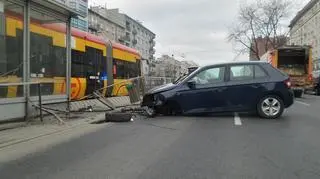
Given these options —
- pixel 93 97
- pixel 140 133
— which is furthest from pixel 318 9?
pixel 140 133

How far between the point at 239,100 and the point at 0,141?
6844 millimetres

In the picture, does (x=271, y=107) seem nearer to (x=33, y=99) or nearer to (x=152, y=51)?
(x=33, y=99)

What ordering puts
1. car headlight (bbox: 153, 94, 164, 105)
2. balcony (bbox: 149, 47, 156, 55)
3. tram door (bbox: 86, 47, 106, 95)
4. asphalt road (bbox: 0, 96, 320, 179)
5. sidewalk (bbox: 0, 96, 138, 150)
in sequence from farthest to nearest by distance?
balcony (bbox: 149, 47, 156, 55) → tram door (bbox: 86, 47, 106, 95) → car headlight (bbox: 153, 94, 164, 105) → sidewalk (bbox: 0, 96, 138, 150) → asphalt road (bbox: 0, 96, 320, 179)

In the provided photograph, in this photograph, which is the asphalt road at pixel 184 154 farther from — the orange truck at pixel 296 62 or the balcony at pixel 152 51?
the balcony at pixel 152 51

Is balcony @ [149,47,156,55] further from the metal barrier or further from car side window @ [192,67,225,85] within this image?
car side window @ [192,67,225,85]

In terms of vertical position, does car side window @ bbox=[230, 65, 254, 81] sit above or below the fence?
above

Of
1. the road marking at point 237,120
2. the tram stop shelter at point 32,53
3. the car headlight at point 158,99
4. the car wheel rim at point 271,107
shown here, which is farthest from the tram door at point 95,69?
the car wheel rim at point 271,107

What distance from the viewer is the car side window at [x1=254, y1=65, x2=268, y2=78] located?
1375 centimetres

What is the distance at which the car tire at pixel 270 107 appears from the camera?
13391 mm

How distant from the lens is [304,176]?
632 centimetres

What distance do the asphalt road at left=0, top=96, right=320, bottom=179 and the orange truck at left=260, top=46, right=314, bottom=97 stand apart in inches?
745

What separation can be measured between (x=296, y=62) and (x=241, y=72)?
1823 cm

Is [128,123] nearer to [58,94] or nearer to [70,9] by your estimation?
[58,94]

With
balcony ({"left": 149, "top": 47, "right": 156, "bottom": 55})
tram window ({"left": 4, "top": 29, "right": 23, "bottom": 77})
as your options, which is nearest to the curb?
tram window ({"left": 4, "top": 29, "right": 23, "bottom": 77})
